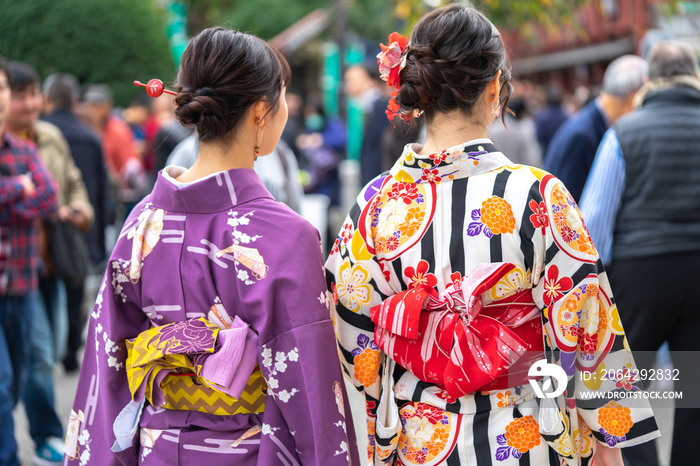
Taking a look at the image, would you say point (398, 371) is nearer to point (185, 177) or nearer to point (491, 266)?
point (491, 266)

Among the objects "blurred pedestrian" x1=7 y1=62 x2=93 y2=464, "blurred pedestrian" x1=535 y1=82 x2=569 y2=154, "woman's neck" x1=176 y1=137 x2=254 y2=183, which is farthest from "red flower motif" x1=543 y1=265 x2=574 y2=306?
"blurred pedestrian" x1=535 y1=82 x2=569 y2=154

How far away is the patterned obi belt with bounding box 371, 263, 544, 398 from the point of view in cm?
193

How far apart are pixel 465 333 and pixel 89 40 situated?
447 inches

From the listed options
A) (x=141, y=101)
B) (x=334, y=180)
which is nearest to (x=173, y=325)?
(x=334, y=180)

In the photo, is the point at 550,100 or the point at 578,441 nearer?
the point at 578,441

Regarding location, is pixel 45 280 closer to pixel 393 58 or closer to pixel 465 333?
pixel 393 58

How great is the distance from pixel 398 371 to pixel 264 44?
985 millimetres

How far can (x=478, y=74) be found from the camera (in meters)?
2.01

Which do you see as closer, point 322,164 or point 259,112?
point 259,112

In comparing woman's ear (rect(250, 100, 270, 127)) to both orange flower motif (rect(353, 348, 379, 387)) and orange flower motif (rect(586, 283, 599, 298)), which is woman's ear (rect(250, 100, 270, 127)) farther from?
orange flower motif (rect(586, 283, 599, 298))

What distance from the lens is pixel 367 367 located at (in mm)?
2166

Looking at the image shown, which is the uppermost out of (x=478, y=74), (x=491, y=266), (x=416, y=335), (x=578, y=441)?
(x=478, y=74)

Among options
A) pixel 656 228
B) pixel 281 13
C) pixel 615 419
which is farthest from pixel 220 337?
pixel 281 13

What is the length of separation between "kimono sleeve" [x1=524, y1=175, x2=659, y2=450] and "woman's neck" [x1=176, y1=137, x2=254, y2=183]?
796 mm
